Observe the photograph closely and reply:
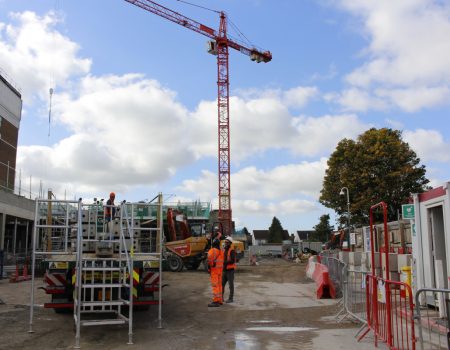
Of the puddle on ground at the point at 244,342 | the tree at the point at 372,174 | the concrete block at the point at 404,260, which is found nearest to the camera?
the puddle on ground at the point at 244,342

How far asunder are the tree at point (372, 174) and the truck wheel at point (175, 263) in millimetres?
17912

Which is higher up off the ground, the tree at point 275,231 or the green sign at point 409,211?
the tree at point 275,231

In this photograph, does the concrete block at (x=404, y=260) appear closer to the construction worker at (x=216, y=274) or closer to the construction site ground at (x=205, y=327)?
the construction site ground at (x=205, y=327)

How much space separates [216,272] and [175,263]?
42.9ft

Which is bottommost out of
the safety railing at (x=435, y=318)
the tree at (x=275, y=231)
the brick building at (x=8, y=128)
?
the safety railing at (x=435, y=318)

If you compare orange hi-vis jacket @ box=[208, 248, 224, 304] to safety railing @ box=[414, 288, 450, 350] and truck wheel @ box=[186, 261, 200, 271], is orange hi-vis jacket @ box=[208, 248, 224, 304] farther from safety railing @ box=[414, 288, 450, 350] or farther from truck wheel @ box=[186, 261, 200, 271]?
truck wheel @ box=[186, 261, 200, 271]

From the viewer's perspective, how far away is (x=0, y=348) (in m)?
7.89

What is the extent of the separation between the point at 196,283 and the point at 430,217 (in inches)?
453

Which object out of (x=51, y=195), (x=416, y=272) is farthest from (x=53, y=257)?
(x=416, y=272)

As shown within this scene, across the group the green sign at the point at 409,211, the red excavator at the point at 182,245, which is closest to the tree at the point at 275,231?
the red excavator at the point at 182,245

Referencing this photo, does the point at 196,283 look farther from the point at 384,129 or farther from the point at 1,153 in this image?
the point at 1,153

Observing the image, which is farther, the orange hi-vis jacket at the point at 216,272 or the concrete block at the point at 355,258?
the concrete block at the point at 355,258

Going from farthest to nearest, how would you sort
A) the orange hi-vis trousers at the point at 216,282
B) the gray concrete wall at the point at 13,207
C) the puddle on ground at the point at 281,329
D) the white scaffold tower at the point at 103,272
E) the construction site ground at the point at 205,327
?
the gray concrete wall at the point at 13,207, the orange hi-vis trousers at the point at 216,282, the puddle on ground at the point at 281,329, the white scaffold tower at the point at 103,272, the construction site ground at the point at 205,327

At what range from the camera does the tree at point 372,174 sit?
122 ft
